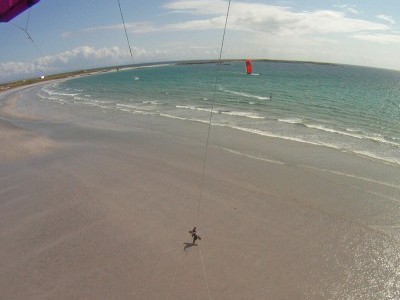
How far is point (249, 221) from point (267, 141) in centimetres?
955

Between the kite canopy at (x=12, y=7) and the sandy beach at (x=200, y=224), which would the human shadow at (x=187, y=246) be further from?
the kite canopy at (x=12, y=7)

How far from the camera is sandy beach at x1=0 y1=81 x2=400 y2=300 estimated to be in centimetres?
775

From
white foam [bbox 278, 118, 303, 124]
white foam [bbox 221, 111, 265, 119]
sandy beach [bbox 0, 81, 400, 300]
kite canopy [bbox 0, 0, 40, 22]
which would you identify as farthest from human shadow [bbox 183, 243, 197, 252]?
white foam [bbox 221, 111, 265, 119]

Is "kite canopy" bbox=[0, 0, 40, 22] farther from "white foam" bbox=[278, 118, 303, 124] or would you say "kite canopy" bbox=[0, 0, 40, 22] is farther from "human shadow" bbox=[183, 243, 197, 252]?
"white foam" bbox=[278, 118, 303, 124]

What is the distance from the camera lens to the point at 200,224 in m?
10.2

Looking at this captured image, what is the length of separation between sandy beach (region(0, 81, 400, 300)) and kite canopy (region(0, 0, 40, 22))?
238 inches

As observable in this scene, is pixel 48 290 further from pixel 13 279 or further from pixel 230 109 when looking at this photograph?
pixel 230 109

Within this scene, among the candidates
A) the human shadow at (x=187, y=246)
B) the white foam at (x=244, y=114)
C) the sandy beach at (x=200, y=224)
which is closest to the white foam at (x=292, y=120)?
the white foam at (x=244, y=114)

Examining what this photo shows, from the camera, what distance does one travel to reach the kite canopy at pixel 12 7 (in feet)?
13.2

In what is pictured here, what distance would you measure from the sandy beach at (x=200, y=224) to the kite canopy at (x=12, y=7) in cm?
604

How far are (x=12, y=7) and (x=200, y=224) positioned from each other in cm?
772

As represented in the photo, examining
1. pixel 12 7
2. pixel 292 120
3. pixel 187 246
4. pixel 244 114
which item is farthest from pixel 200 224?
pixel 244 114

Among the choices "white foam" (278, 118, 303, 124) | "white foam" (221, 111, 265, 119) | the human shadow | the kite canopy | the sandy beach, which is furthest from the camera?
"white foam" (221, 111, 265, 119)

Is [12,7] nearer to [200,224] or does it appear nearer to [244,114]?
[200,224]
